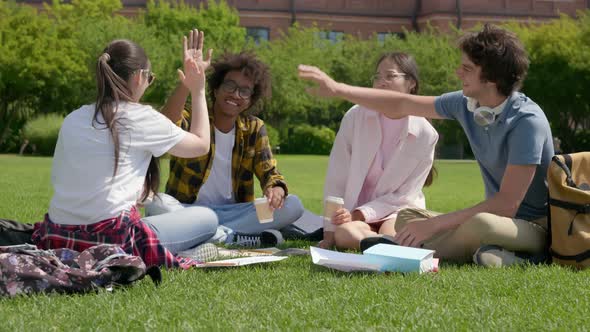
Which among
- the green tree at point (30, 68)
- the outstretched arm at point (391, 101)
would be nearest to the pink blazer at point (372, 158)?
the outstretched arm at point (391, 101)

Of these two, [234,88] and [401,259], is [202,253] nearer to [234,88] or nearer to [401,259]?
[401,259]

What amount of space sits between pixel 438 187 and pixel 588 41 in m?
19.7

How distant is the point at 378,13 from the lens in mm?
47688

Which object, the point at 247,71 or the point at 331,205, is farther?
the point at 247,71

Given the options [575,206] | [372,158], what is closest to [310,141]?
[372,158]

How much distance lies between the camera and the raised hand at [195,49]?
4.59 metres

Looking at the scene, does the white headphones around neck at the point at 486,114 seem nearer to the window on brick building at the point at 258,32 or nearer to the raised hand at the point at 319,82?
the raised hand at the point at 319,82

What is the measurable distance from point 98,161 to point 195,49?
0.98 m

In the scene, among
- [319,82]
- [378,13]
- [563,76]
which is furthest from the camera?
[378,13]

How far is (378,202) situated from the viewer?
5.39 m

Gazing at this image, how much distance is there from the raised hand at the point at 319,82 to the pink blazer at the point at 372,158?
842 mm

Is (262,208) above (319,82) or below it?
below

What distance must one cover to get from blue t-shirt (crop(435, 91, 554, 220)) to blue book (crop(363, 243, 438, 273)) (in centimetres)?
70

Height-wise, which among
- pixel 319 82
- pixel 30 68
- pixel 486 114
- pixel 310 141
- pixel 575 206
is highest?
pixel 319 82
